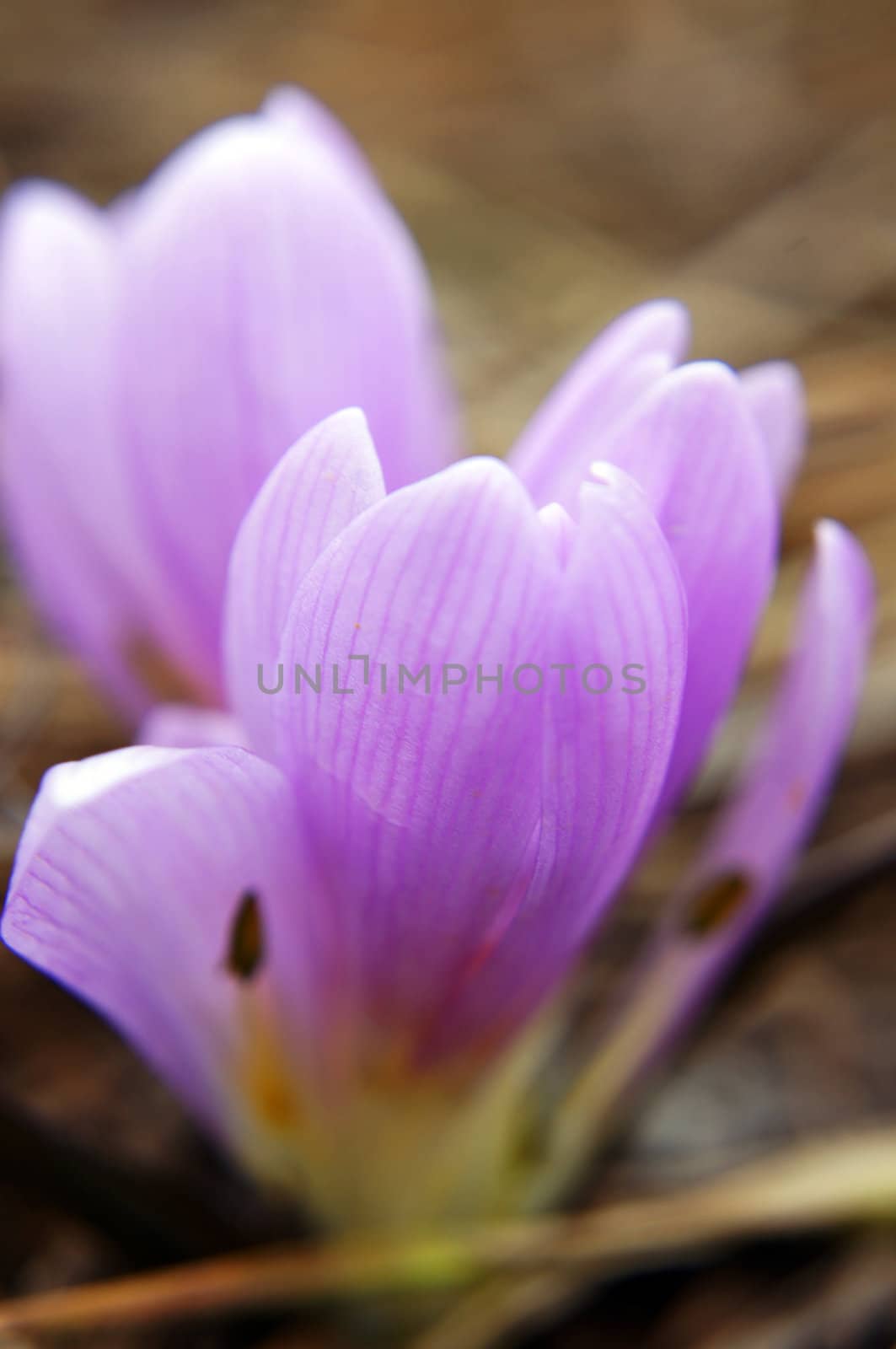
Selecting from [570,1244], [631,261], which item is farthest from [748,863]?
[631,261]

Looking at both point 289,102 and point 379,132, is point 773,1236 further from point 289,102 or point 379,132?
point 379,132

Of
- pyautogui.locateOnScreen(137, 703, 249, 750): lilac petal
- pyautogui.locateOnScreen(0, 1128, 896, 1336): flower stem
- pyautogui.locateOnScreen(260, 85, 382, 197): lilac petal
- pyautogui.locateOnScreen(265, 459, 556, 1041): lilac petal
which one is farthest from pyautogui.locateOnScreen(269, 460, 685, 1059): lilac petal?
pyautogui.locateOnScreen(260, 85, 382, 197): lilac petal

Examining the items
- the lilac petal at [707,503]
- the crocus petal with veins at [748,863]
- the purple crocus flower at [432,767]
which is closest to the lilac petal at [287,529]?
the purple crocus flower at [432,767]

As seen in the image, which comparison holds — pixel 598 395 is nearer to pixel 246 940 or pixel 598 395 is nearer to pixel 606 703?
pixel 606 703

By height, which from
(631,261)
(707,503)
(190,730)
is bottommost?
(190,730)

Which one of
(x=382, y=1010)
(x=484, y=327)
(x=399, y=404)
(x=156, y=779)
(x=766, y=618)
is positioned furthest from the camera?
(x=484, y=327)

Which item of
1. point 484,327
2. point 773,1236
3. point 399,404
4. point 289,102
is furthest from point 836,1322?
point 484,327

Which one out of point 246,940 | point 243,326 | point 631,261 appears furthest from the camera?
point 631,261
